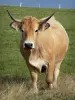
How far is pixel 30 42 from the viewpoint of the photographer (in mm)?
9719

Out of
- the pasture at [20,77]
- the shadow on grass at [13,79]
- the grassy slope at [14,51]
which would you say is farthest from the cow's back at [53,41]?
the grassy slope at [14,51]

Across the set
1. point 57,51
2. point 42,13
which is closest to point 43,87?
point 57,51

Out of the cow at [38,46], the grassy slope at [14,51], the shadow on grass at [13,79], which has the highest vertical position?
the cow at [38,46]

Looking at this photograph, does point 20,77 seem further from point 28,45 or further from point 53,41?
point 28,45

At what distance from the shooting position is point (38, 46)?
10625 mm

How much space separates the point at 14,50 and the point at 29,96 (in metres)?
10.2

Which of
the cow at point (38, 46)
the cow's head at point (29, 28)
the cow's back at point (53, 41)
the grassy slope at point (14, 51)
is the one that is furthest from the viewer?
the grassy slope at point (14, 51)

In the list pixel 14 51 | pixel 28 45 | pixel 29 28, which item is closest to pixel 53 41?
pixel 29 28

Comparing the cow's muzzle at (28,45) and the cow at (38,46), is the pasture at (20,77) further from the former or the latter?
the cow's muzzle at (28,45)

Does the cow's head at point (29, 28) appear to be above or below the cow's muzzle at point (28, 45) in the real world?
above

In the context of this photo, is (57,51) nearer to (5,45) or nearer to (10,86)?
(10,86)

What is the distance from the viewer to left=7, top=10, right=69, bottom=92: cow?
1005cm

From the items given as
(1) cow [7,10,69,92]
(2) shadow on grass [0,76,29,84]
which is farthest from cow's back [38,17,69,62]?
(2) shadow on grass [0,76,29,84]

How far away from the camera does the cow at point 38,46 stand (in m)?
10.0
